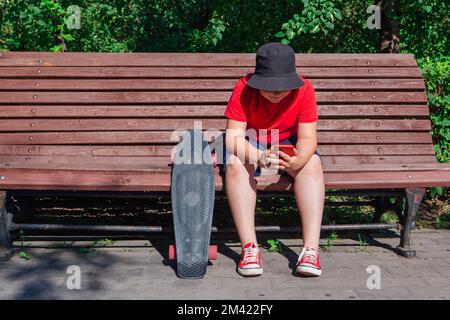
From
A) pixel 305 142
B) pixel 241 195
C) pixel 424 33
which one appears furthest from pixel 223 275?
pixel 424 33

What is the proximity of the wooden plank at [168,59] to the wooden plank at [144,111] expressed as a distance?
0.39 meters

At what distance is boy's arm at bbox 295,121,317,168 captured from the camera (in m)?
3.67

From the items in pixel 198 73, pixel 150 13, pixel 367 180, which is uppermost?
Result: pixel 150 13

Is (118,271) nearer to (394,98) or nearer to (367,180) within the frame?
(367,180)

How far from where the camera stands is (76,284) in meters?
3.44

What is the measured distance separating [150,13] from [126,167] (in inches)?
281

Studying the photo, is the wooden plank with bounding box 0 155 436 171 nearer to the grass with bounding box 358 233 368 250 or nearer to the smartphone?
the smartphone

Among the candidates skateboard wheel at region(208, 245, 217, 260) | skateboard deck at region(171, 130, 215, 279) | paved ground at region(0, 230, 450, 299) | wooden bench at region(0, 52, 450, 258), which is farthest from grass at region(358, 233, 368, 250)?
skateboard deck at region(171, 130, 215, 279)

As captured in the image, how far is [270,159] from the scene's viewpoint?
3672mm

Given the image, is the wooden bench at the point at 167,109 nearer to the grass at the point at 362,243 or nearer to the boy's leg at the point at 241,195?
the grass at the point at 362,243

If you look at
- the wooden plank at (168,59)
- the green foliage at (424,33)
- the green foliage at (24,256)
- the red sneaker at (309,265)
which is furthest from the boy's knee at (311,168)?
the green foliage at (424,33)

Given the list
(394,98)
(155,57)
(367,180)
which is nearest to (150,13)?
(155,57)

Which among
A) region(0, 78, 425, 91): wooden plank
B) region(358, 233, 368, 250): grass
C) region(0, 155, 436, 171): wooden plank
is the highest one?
region(0, 78, 425, 91): wooden plank

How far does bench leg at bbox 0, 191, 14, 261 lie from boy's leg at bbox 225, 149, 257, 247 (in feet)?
4.82
